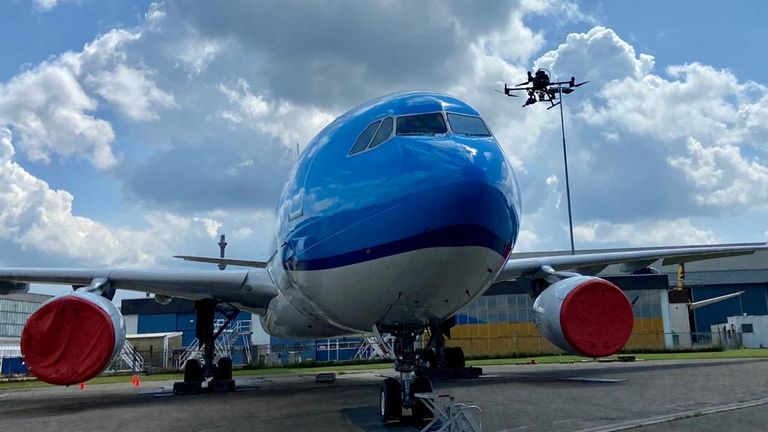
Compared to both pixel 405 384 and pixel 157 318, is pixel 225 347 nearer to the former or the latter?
pixel 157 318

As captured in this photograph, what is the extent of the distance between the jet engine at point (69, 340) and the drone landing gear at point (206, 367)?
6.10 m

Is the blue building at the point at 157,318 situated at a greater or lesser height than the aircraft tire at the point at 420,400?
greater

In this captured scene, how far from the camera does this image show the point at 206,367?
52.0 ft

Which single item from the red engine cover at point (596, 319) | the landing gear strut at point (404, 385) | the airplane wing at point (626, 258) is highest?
the airplane wing at point (626, 258)

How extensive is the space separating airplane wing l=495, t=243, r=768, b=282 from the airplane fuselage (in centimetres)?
583

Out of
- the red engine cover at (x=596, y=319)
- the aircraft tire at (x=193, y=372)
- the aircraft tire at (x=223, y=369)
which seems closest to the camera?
the red engine cover at (x=596, y=319)

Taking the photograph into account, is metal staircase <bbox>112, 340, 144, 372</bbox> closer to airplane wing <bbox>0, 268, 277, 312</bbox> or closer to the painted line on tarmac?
airplane wing <bbox>0, 268, 277, 312</bbox>

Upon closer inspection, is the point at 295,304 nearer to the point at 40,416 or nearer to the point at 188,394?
the point at 40,416

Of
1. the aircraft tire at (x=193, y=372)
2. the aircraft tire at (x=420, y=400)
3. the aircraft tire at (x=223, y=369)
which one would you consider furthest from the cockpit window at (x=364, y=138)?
the aircraft tire at (x=193, y=372)

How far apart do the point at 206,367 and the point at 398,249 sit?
11085mm

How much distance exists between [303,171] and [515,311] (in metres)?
38.0

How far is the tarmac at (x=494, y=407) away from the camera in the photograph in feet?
27.1

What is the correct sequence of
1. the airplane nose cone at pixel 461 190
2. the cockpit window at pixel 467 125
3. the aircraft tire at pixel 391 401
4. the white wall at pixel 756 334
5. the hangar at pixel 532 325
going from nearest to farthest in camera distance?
the airplane nose cone at pixel 461 190, the cockpit window at pixel 467 125, the aircraft tire at pixel 391 401, the hangar at pixel 532 325, the white wall at pixel 756 334

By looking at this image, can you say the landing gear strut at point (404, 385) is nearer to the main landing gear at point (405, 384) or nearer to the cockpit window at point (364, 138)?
the main landing gear at point (405, 384)
